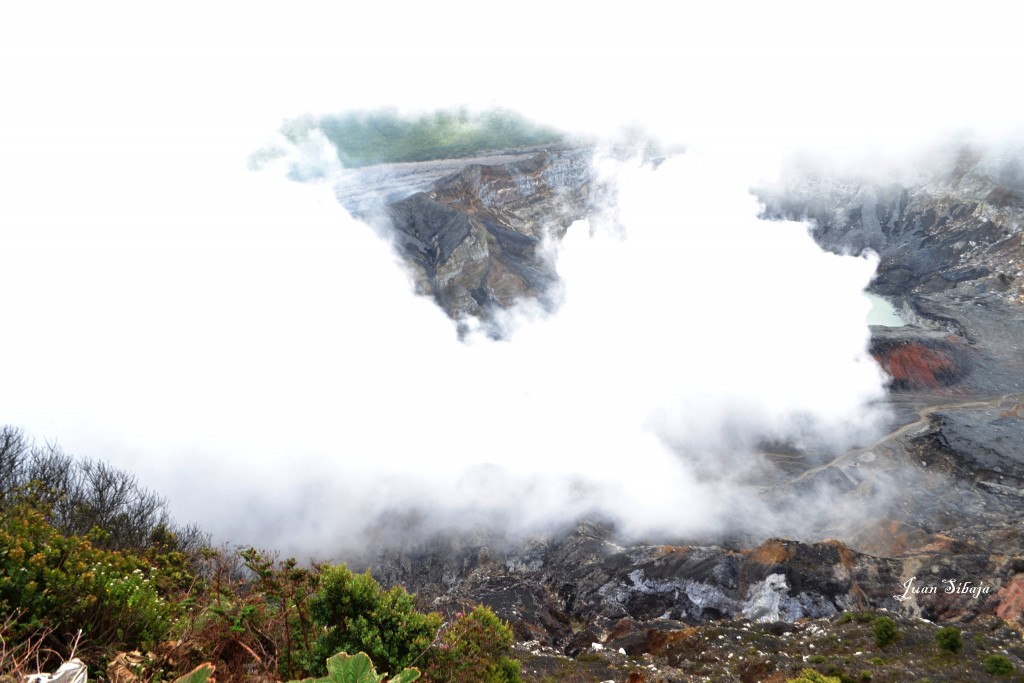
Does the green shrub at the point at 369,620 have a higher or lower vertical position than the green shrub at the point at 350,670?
lower

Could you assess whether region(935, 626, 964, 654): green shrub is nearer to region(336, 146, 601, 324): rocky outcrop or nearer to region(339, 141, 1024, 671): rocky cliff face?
region(339, 141, 1024, 671): rocky cliff face

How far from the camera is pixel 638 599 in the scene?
112 ft

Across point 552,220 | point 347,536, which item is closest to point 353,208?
point 552,220

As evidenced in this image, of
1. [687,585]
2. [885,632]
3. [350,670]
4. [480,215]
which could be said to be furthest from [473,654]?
[480,215]

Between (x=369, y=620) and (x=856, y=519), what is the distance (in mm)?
39146

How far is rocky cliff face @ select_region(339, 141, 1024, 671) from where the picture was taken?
31.8m

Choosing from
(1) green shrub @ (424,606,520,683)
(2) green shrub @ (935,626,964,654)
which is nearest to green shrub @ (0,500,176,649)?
(1) green shrub @ (424,606,520,683)

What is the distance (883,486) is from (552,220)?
230 ft

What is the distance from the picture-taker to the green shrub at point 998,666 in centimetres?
2017

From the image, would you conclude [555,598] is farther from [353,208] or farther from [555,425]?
[353,208]

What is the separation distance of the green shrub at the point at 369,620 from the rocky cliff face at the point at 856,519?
2047 centimetres

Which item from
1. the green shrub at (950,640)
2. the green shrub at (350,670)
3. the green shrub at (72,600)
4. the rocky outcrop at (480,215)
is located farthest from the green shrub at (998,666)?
Answer: the rocky outcrop at (480,215)

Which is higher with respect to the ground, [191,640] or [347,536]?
[191,640]

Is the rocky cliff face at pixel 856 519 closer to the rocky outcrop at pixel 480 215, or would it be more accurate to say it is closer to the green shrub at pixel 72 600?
the rocky outcrop at pixel 480 215
